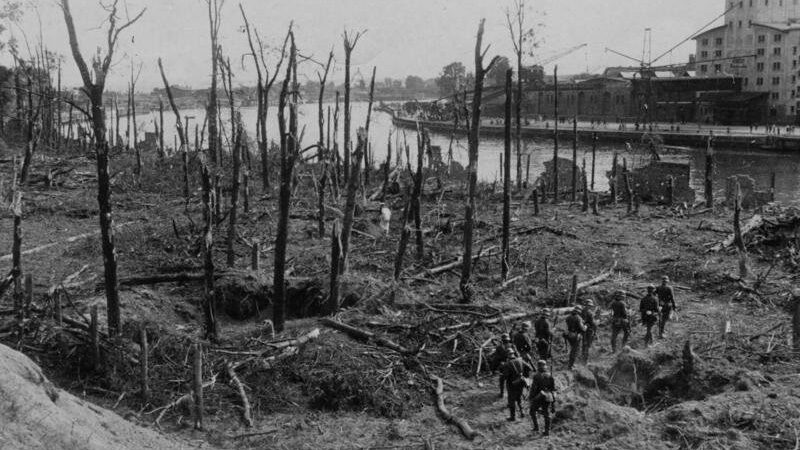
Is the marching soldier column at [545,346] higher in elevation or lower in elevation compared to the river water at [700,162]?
lower

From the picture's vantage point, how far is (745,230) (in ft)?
70.8

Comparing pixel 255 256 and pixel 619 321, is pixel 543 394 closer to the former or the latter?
pixel 619 321

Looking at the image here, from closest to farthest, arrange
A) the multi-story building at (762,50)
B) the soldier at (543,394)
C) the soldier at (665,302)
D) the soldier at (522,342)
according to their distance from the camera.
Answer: the soldier at (543,394) → the soldier at (522,342) → the soldier at (665,302) → the multi-story building at (762,50)

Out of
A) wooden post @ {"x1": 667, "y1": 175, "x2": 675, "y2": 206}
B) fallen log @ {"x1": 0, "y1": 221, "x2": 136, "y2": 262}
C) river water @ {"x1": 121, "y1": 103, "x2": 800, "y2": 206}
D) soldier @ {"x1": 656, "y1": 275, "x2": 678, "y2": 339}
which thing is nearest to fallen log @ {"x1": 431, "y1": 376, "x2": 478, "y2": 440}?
soldier @ {"x1": 656, "y1": 275, "x2": 678, "y2": 339}

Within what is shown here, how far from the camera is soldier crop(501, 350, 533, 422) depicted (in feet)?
33.9

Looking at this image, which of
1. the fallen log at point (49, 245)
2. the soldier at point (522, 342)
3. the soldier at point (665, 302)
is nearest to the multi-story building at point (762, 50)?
the soldier at point (665, 302)

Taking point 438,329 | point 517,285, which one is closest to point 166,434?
point 438,329

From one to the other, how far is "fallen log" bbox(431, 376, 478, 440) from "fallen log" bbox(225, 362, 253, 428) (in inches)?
115

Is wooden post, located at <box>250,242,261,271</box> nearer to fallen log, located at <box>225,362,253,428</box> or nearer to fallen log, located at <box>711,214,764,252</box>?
fallen log, located at <box>225,362,253,428</box>

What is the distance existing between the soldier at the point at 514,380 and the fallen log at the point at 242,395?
3920 mm

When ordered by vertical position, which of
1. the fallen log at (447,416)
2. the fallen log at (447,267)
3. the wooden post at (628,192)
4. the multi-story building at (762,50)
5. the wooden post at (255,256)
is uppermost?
the multi-story building at (762,50)

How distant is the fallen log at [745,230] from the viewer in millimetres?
20814

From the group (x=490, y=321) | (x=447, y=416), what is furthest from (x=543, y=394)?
(x=490, y=321)

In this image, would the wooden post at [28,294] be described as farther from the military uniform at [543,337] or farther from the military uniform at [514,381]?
the military uniform at [543,337]
